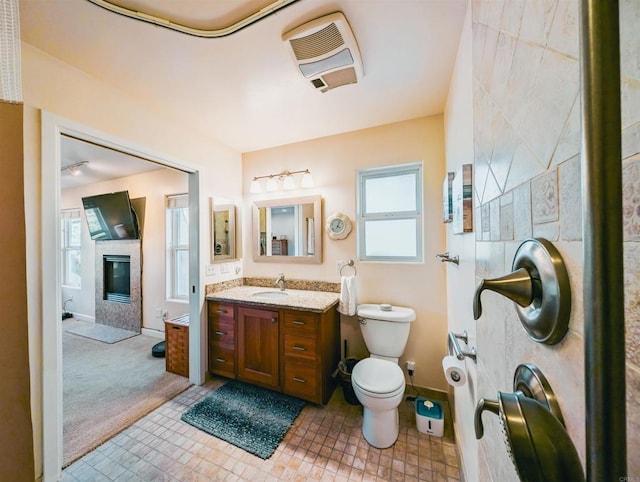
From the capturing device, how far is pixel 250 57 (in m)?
1.39

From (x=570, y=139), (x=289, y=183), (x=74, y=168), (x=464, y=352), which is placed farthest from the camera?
(x=74, y=168)

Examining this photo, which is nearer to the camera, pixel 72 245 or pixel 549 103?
pixel 549 103

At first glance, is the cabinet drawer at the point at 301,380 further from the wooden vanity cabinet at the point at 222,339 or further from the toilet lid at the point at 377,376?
the wooden vanity cabinet at the point at 222,339

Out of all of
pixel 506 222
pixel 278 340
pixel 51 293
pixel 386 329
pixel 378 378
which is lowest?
pixel 378 378

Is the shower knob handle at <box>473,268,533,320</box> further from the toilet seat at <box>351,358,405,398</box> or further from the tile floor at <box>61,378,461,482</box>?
the tile floor at <box>61,378,461,482</box>

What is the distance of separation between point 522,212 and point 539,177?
3.8 inches

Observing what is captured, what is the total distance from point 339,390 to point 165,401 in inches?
57.7

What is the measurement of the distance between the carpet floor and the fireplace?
724mm

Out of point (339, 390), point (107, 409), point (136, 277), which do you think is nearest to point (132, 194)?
point (136, 277)

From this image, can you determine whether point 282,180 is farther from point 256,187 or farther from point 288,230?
point 288,230

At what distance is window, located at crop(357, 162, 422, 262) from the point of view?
2.17 meters

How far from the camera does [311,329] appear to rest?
1880mm

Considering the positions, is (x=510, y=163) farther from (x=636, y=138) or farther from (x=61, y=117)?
(x=61, y=117)

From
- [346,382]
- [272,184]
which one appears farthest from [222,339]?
[272,184]
